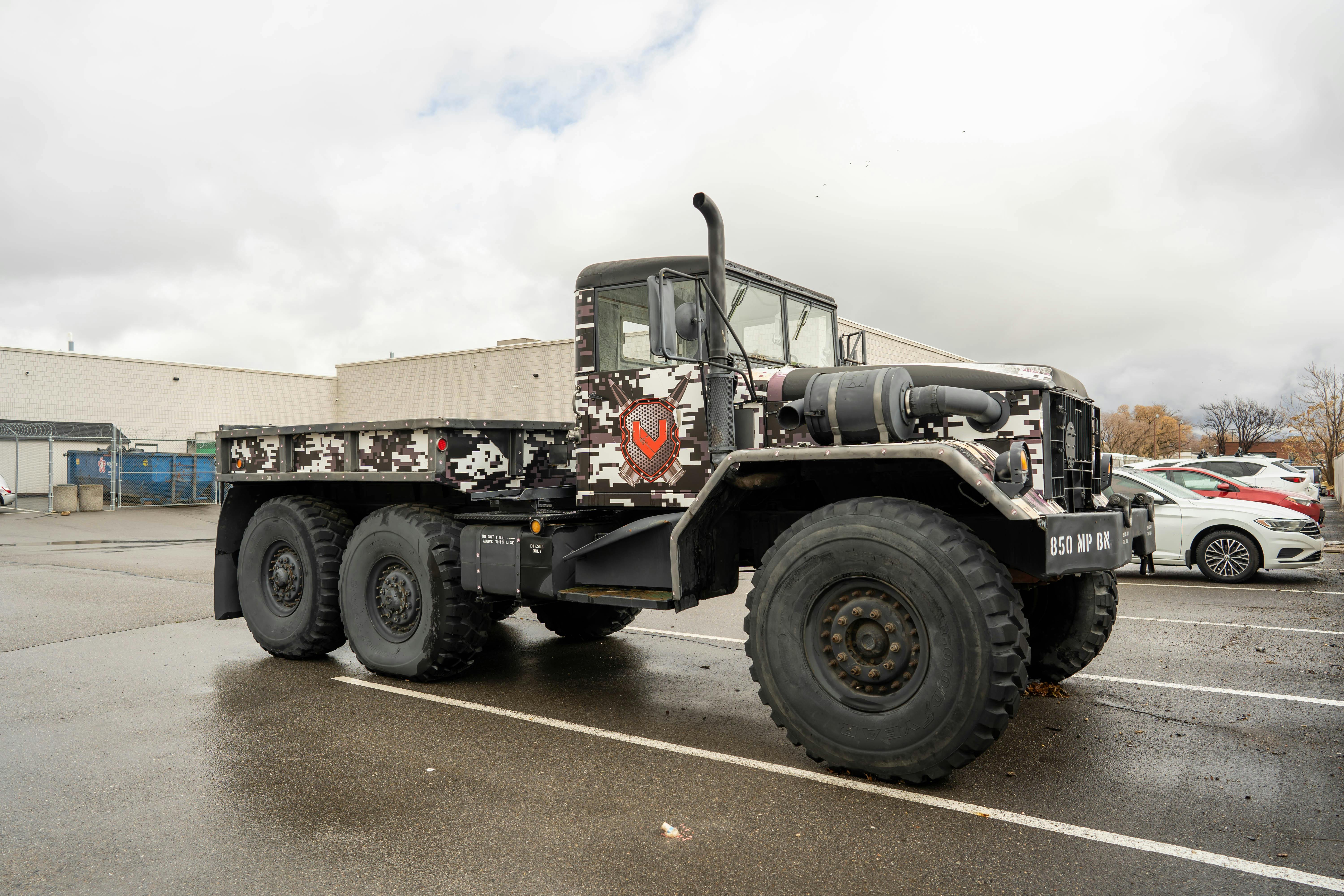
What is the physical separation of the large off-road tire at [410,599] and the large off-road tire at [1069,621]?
3823mm

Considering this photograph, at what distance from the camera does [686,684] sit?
20.8ft

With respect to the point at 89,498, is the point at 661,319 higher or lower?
higher

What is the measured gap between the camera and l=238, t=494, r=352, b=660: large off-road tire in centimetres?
700

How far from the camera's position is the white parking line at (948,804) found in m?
3.29

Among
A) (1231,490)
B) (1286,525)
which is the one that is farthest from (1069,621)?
(1231,490)

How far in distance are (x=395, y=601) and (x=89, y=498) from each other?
2419 cm

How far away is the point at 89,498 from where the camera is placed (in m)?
25.6

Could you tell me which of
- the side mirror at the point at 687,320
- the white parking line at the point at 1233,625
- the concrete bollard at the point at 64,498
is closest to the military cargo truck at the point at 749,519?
the side mirror at the point at 687,320

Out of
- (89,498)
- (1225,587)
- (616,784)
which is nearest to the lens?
(616,784)

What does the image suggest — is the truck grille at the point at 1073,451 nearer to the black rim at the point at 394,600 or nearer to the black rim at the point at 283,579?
the black rim at the point at 394,600

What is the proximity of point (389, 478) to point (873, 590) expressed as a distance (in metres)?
3.80

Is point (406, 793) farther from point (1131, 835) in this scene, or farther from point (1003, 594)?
point (1131, 835)

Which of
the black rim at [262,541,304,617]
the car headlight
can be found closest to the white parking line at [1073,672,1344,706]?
the black rim at [262,541,304,617]

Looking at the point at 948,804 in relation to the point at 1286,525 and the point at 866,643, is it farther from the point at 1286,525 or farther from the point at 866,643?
the point at 1286,525
